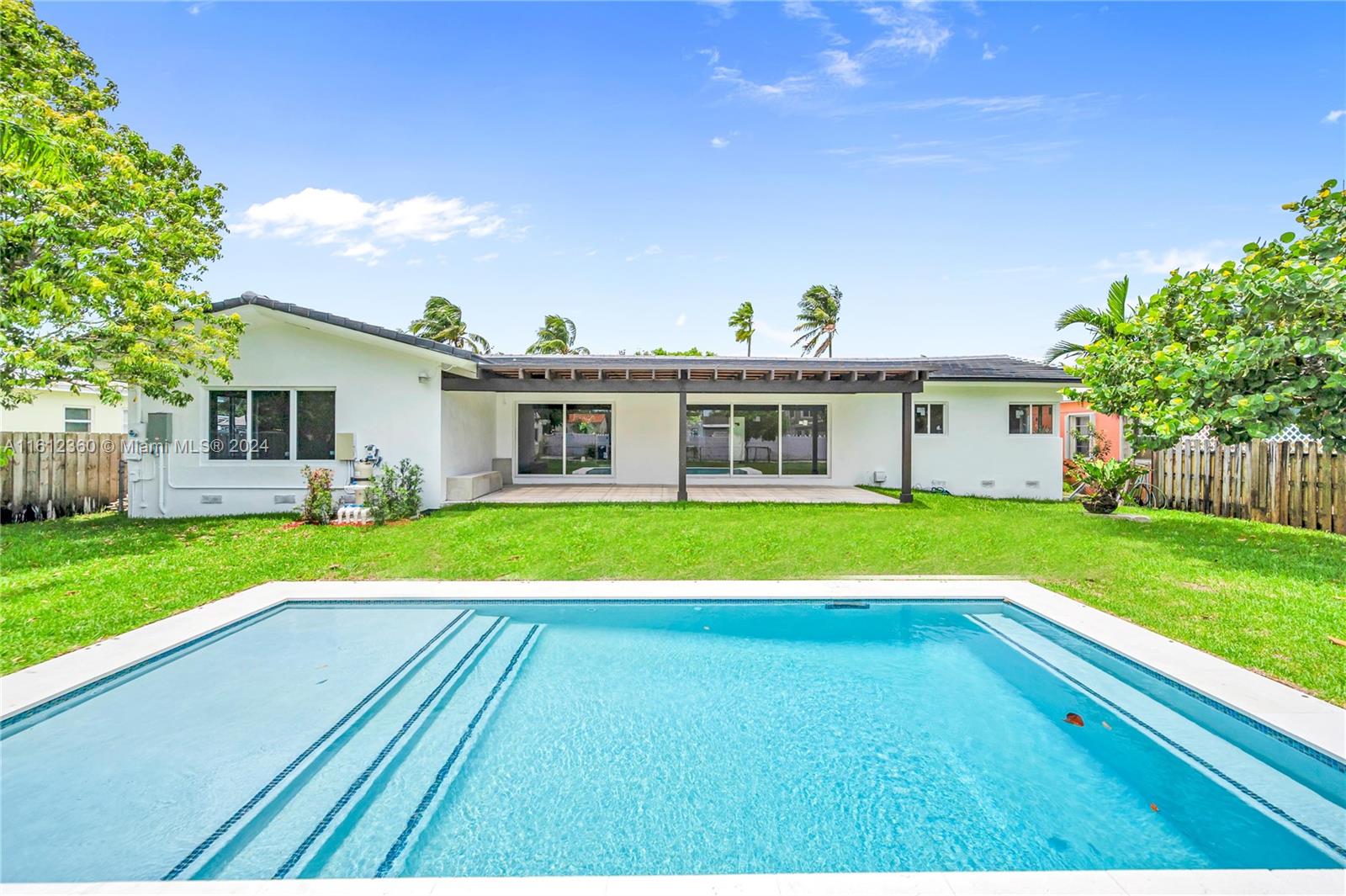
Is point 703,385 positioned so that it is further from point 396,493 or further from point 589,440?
point 396,493

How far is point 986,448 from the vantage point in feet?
50.7

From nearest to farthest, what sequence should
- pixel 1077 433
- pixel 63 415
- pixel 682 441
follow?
pixel 682 441, pixel 63 415, pixel 1077 433

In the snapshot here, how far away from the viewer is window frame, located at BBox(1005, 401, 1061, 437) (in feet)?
50.7

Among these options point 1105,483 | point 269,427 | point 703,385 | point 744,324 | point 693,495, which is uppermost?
point 744,324

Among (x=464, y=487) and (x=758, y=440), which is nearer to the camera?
(x=464, y=487)

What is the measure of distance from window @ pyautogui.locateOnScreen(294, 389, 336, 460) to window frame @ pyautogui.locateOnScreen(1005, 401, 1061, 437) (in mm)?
16695

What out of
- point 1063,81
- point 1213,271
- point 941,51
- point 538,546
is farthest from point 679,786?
point 1063,81

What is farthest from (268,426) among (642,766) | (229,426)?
(642,766)

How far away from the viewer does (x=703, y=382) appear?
13.2 metres

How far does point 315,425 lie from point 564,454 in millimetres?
6381

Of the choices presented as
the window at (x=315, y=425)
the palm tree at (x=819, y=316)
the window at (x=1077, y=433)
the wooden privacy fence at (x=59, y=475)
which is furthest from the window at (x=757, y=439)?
the palm tree at (x=819, y=316)

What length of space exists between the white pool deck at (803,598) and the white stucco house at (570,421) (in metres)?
5.58

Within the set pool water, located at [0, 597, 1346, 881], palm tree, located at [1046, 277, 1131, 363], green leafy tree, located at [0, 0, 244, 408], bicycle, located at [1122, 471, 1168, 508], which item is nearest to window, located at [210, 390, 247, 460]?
green leafy tree, located at [0, 0, 244, 408]

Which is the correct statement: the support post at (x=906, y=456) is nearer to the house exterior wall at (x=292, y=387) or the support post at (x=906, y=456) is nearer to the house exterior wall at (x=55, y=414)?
the house exterior wall at (x=292, y=387)
